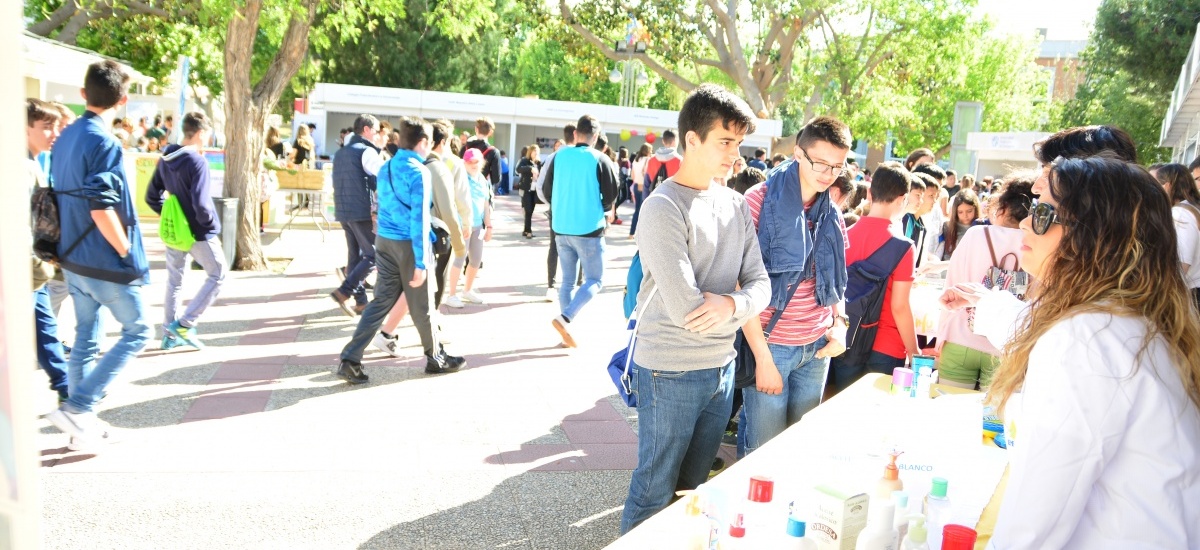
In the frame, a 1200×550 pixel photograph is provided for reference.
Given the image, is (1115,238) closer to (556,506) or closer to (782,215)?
(782,215)

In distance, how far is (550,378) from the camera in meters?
6.45

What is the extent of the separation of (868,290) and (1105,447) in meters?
2.64

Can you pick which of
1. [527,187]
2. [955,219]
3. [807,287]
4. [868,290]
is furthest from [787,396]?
[527,187]

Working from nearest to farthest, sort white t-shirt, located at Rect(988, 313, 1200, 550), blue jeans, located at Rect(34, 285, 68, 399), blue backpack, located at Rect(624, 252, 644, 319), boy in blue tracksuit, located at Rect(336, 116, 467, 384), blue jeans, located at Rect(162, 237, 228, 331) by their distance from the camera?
1. white t-shirt, located at Rect(988, 313, 1200, 550)
2. blue backpack, located at Rect(624, 252, 644, 319)
3. blue jeans, located at Rect(34, 285, 68, 399)
4. boy in blue tracksuit, located at Rect(336, 116, 467, 384)
5. blue jeans, located at Rect(162, 237, 228, 331)

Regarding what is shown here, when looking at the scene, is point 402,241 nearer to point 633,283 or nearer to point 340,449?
point 340,449

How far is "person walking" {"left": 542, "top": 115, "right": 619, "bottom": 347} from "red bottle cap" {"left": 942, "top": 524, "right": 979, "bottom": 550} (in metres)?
5.30

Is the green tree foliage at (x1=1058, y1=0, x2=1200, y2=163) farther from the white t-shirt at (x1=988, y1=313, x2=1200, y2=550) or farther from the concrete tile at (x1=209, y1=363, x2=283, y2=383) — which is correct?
the white t-shirt at (x1=988, y1=313, x2=1200, y2=550)

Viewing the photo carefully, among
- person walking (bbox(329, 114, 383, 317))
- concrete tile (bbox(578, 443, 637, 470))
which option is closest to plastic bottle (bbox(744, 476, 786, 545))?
concrete tile (bbox(578, 443, 637, 470))

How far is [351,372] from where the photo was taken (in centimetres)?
594

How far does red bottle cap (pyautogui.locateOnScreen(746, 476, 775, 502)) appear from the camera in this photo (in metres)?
2.25

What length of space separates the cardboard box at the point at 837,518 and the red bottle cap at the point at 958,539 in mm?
227

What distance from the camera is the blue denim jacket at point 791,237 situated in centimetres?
339

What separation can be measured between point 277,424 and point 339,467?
0.82m

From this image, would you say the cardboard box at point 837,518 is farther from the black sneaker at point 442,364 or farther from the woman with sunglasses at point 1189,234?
the black sneaker at point 442,364
